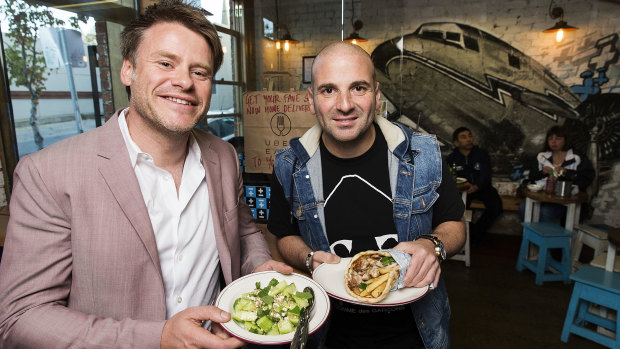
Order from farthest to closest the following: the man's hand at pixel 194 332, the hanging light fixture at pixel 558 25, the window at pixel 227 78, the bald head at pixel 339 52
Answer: the hanging light fixture at pixel 558 25
the window at pixel 227 78
the bald head at pixel 339 52
the man's hand at pixel 194 332

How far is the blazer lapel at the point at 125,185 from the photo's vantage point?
1115mm

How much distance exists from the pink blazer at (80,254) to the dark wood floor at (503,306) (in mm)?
2736

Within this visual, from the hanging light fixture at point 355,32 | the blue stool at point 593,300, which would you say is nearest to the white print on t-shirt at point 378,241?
the blue stool at point 593,300

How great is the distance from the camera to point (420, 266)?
1.31 m

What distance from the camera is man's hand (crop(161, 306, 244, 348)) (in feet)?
3.15

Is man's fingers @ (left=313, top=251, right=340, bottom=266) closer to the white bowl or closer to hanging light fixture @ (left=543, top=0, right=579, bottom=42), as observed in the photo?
the white bowl

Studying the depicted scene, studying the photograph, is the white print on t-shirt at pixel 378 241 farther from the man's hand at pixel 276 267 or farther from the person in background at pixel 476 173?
the person in background at pixel 476 173

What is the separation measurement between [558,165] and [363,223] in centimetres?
461

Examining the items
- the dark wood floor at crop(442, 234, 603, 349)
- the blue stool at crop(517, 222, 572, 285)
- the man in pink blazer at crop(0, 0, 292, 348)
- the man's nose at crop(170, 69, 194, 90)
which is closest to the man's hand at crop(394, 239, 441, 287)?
the man in pink blazer at crop(0, 0, 292, 348)

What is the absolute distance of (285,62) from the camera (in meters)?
3.44

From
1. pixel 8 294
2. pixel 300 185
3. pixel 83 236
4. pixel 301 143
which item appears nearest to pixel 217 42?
pixel 301 143

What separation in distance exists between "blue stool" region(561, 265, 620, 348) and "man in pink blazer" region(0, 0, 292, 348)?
2.88 meters

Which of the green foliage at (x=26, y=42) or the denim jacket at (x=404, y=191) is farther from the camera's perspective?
the green foliage at (x=26, y=42)

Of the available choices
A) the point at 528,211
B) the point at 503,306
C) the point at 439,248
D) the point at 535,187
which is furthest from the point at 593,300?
the point at 439,248
